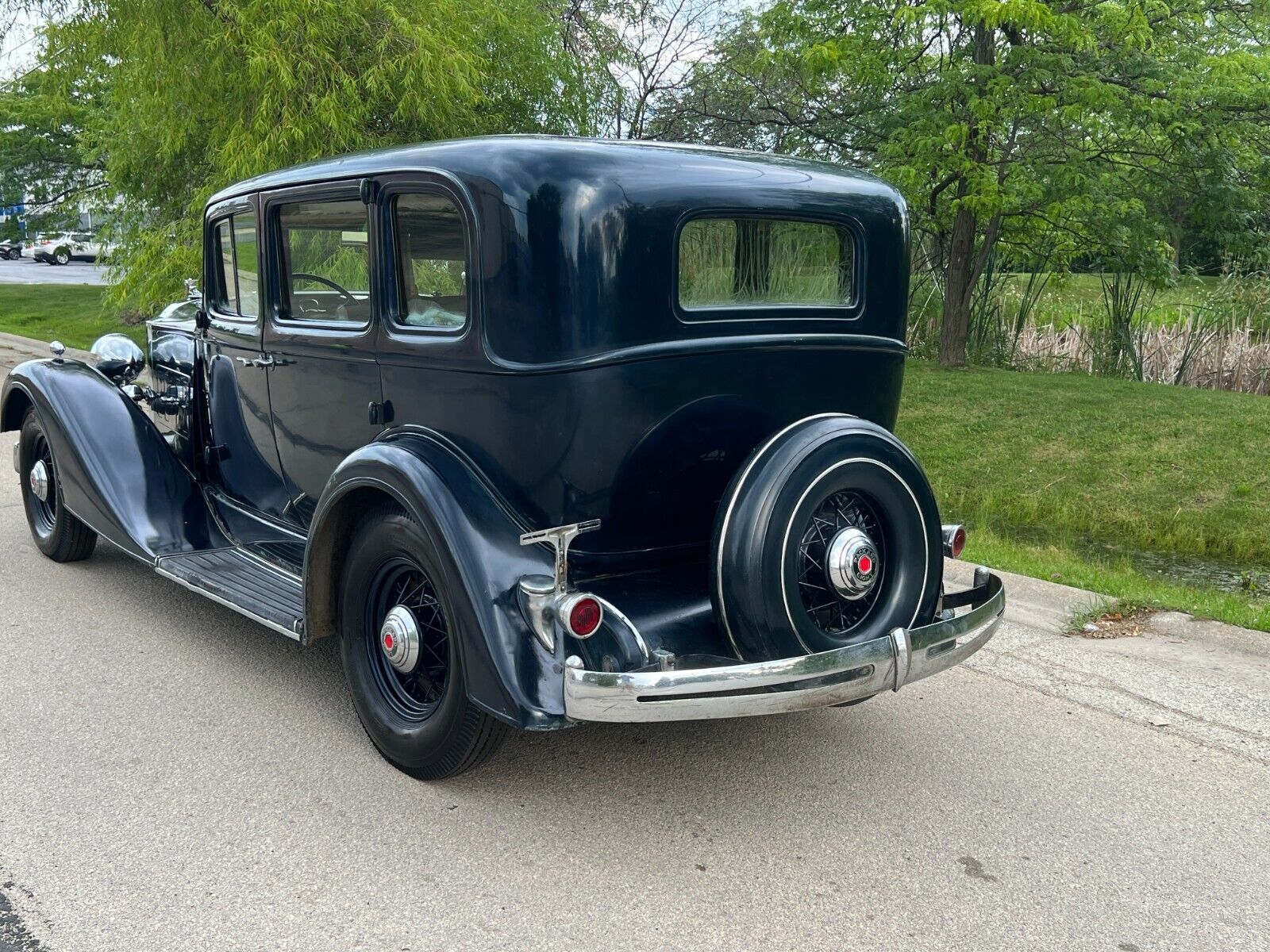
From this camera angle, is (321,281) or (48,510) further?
(48,510)

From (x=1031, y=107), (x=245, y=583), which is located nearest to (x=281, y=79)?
(x=245, y=583)

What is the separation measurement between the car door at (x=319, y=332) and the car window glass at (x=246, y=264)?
0.20 m

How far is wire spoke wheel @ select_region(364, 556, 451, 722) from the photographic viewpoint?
346cm

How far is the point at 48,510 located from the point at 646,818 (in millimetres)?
3931

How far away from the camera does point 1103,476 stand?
8422mm

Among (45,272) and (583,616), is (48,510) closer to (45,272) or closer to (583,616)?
(583,616)

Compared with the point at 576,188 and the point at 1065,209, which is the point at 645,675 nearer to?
the point at 576,188

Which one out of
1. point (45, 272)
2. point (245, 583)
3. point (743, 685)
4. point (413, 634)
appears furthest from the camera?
point (45, 272)

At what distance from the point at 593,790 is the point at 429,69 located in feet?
24.2

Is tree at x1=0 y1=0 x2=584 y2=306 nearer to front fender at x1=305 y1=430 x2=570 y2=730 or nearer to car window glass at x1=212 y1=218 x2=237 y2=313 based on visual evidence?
car window glass at x1=212 y1=218 x2=237 y2=313

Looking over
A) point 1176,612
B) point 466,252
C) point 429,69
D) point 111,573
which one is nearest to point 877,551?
point 466,252

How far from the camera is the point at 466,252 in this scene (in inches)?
132

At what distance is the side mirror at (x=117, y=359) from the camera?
575 centimetres

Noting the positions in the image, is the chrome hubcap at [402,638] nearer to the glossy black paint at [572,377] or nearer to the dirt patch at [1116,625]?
the glossy black paint at [572,377]
